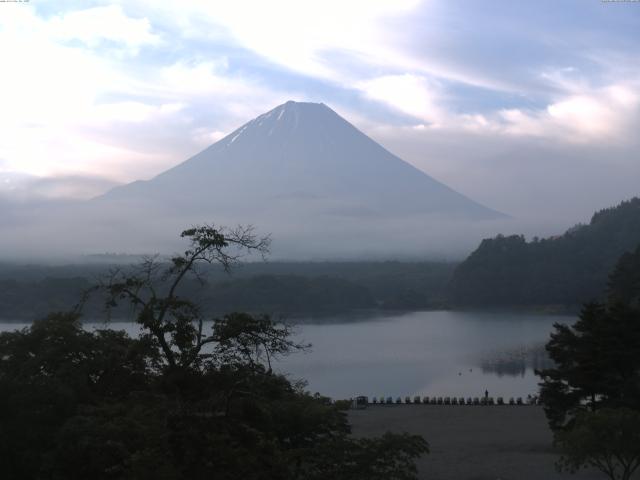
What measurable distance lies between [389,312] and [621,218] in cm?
3097

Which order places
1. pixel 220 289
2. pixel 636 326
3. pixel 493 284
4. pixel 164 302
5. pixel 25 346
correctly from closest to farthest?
1. pixel 164 302
2. pixel 25 346
3. pixel 636 326
4. pixel 220 289
5. pixel 493 284

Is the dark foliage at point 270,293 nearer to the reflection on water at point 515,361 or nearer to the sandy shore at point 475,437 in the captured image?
the reflection on water at point 515,361

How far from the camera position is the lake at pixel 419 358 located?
897 inches

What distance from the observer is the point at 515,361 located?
28031mm

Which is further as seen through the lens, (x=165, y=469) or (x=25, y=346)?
(x=25, y=346)

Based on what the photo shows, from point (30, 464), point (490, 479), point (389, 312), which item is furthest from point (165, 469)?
point (389, 312)

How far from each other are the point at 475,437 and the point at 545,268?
50830 mm

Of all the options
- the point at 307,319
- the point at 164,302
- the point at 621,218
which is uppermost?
the point at 621,218

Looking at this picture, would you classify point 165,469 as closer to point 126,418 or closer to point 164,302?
point 126,418

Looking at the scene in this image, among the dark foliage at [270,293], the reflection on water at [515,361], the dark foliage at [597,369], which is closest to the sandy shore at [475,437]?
the dark foliage at [597,369]

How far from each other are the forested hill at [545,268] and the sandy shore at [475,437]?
39137 millimetres

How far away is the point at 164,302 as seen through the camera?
18.5ft

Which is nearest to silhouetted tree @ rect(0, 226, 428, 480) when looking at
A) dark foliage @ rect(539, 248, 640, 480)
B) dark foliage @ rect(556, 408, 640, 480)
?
dark foliage @ rect(556, 408, 640, 480)

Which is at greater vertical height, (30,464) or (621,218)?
(621,218)
